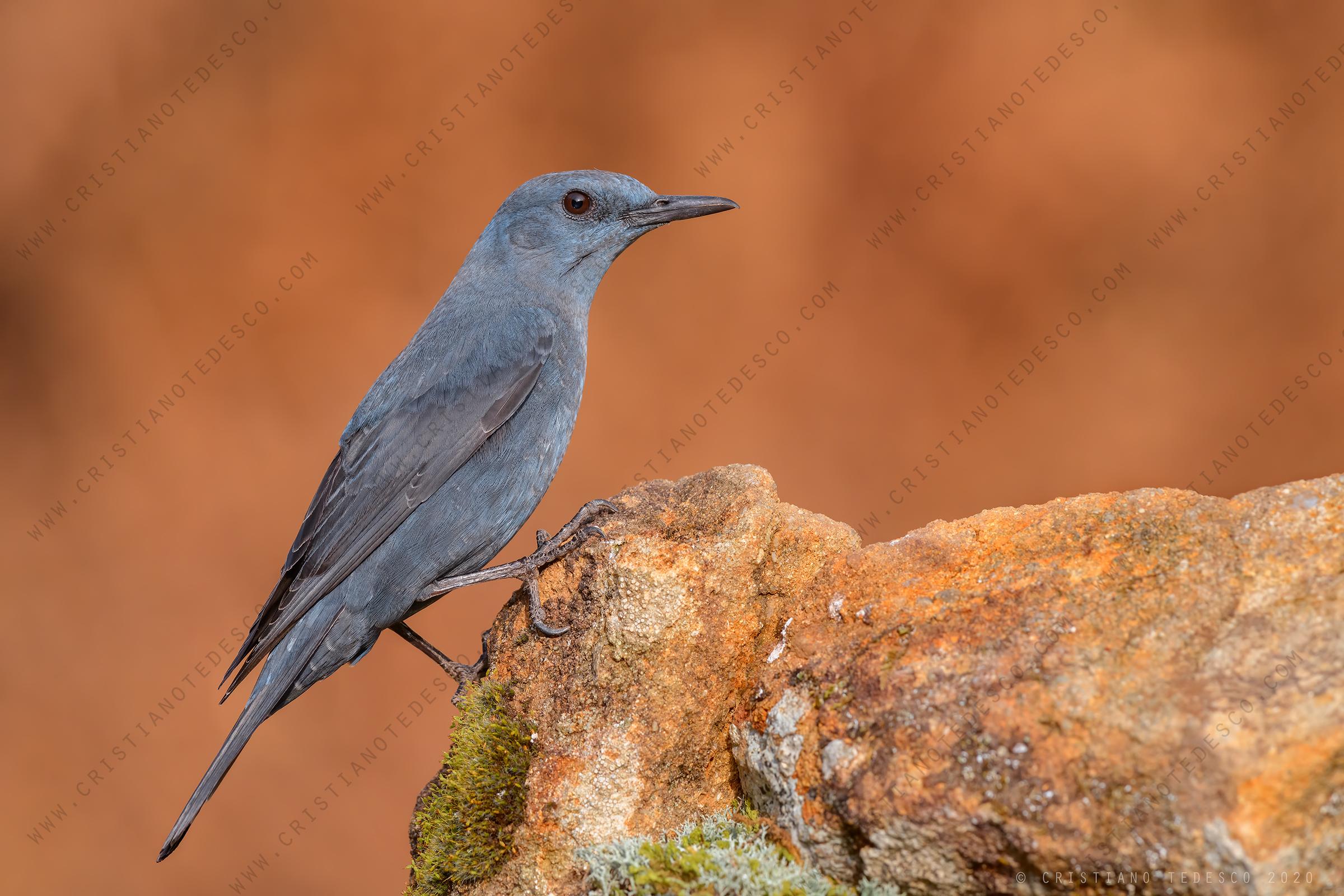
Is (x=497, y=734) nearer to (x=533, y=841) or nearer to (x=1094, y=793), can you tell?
(x=533, y=841)

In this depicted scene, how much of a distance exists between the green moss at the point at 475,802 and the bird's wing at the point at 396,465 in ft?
3.62

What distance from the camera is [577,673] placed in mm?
4223

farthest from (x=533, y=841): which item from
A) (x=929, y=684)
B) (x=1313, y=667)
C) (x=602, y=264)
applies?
(x=602, y=264)

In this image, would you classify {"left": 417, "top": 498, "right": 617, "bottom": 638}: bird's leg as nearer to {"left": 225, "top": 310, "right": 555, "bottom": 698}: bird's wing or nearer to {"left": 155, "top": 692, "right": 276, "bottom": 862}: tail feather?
{"left": 225, "top": 310, "right": 555, "bottom": 698}: bird's wing

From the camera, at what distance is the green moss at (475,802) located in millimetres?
4062

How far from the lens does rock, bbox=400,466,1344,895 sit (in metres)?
2.73

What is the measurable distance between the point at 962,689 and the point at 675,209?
3358 millimetres

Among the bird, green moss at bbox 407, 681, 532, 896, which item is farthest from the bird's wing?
green moss at bbox 407, 681, 532, 896

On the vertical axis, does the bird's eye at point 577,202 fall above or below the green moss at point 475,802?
above

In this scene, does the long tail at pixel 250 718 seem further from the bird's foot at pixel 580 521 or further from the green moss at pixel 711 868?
the green moss at pixel 711 868

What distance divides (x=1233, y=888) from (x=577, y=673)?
8.32 ft

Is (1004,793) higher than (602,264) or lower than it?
lower

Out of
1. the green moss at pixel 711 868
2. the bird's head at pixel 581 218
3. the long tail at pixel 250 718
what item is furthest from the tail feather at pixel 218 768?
the bird's head at pixel 581 218

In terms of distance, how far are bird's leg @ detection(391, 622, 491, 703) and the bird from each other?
0.04ft
